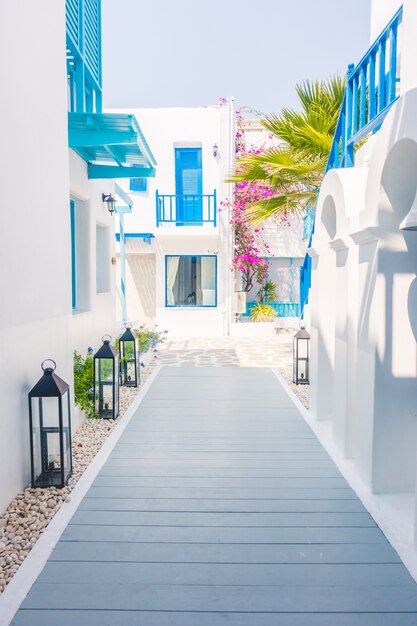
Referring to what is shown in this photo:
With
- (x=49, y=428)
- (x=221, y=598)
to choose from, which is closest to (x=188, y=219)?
(x=49, y=428)

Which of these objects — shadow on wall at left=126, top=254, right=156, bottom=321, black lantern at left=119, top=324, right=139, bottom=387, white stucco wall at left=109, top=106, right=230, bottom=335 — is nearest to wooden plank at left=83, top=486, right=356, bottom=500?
black lantern at left=119, top=324, right=139, bottom=387

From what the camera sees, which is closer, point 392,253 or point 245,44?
point 392,253

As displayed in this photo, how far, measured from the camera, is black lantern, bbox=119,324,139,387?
8344mm

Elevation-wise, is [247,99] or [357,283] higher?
[247,99]

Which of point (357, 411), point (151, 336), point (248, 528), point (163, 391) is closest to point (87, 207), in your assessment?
point (163, 391)

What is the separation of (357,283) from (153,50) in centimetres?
1244

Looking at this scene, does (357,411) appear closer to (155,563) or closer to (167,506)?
(167,506)

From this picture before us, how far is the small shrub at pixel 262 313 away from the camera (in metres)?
16.2

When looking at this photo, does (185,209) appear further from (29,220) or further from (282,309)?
(29,220)

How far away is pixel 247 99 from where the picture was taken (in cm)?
1703

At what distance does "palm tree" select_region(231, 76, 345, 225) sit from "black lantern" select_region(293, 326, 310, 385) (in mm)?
2113

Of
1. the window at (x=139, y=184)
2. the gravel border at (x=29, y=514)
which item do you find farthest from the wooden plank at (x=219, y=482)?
the window at (x=139, y=184)

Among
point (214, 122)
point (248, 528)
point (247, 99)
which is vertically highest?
point (247, 99)

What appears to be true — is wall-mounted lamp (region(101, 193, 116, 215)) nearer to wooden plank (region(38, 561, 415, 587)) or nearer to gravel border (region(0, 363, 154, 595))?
gravel border (region(0, 363, 154, 595))
